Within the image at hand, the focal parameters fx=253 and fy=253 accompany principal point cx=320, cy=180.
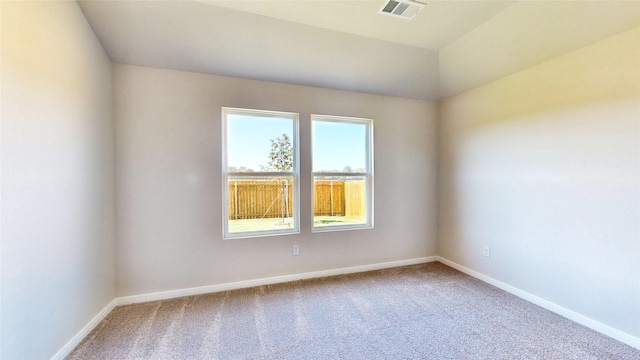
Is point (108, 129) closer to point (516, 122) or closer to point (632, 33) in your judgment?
point (516, 122)

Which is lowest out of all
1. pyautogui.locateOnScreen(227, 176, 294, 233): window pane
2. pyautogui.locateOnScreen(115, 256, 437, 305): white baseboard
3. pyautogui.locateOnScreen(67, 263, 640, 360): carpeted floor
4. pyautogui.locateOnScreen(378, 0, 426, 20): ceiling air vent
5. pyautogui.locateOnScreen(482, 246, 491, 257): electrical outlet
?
pyautogui.locateOnScreen(67, 263, 640, 360): carpeted floor

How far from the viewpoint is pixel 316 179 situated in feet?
10.6

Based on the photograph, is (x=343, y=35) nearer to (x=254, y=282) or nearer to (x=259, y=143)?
(x=259, y=143)

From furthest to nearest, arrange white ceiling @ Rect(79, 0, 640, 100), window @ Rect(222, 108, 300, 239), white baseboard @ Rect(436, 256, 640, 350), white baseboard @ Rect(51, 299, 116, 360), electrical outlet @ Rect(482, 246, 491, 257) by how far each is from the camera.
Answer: electrical outlet @ Rect(482, 246, 491, 257) < window @ Rect(222, 108, 300, 239) < white ceiling @ Rect(79, 0, 640, 100) < white baseboard @ Rect(436, 256, 640, 350) < white baseboard @ Rect(51, 299, 116, 360)

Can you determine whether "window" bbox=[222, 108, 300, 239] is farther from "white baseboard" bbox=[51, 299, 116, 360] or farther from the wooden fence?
"white baseboard" bbox=[51, 299, 116, 360]

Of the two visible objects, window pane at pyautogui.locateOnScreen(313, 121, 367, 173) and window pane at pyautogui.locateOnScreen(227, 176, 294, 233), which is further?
window pane at pyautogui.locateOnScreen(313, 121, 367, 173)

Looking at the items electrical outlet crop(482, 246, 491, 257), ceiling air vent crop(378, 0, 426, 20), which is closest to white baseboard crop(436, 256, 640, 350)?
electrical outlet crop(482, 246, 491, 257)

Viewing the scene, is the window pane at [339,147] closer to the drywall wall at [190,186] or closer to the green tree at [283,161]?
the drywall wall at [190,186]

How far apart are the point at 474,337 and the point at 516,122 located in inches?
85.4

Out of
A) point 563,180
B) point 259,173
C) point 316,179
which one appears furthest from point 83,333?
point 563,180

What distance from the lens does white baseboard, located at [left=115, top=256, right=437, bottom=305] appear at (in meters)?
2.54

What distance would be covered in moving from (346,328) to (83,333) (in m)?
2.07

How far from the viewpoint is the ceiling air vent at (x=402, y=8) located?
204 cm

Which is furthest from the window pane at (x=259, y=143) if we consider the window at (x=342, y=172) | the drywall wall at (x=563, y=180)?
the drywall wall at (x=563, y=180)
